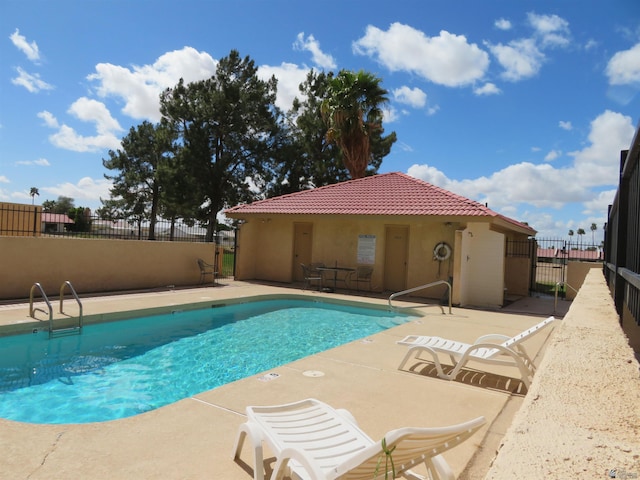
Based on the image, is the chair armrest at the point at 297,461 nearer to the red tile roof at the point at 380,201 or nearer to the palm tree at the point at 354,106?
the red tile roof at the point at 380,201

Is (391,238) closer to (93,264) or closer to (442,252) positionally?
(442,252)

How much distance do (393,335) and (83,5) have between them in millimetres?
11671

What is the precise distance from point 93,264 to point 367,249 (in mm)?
9683

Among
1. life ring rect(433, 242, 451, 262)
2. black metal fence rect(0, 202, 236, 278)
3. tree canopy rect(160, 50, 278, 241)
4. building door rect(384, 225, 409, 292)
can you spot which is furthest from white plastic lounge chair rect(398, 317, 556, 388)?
tree canopy rect(160, 50, 278, 241)

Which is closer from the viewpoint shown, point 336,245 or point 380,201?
point 380,201

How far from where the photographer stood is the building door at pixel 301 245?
18.6m

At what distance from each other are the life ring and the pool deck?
7.04 meters

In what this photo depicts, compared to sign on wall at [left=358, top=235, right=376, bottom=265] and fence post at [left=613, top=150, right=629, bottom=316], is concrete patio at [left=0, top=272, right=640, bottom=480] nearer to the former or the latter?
fence post at [left=613, top=150, right=629, bottom=316]

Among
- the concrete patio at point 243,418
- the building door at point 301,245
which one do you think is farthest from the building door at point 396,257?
the concrete patio at point 243,418

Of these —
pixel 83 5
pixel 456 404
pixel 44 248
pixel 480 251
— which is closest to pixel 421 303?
pixel 480 251

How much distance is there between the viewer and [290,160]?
32000 millimetres

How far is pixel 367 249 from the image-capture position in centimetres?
1675

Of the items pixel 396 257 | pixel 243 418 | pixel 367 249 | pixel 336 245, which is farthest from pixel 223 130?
pixel 243 418

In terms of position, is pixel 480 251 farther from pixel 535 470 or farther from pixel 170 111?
pixel 170 111
